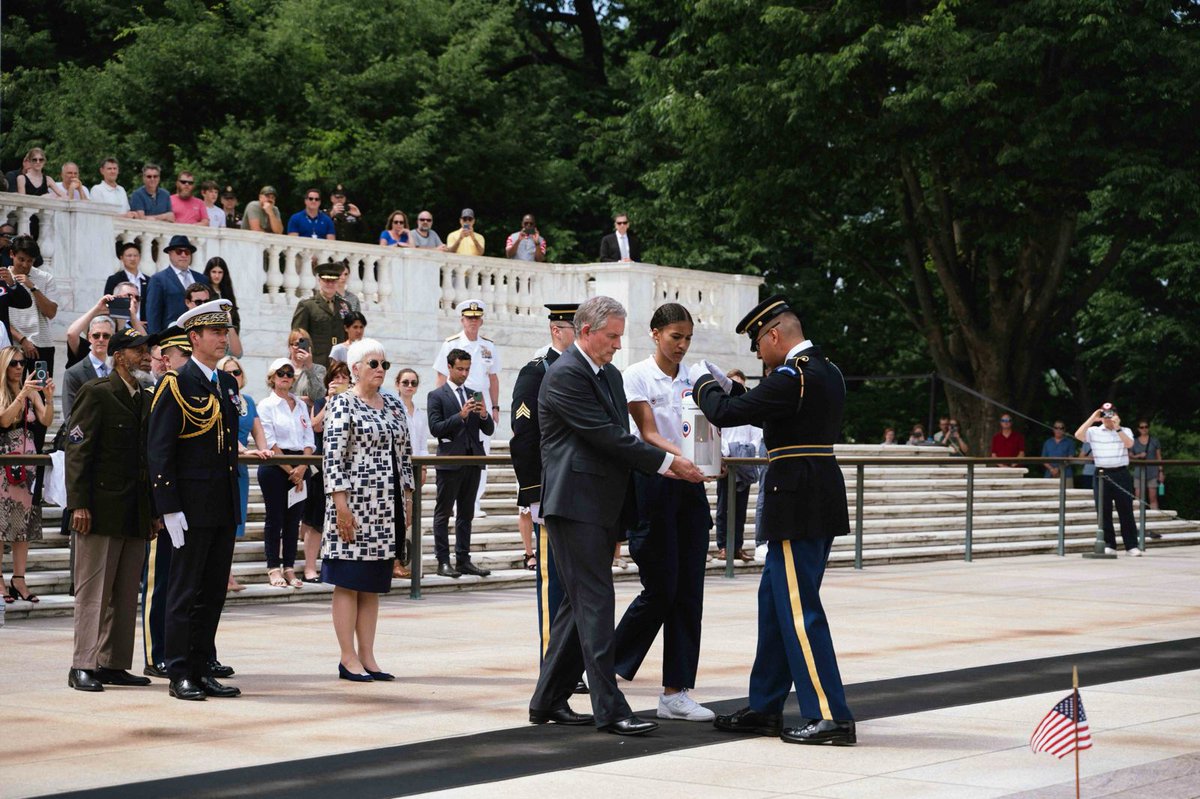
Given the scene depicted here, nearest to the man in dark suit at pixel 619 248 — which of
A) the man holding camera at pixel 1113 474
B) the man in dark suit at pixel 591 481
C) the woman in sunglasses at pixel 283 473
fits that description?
the man holding camera at pixel 1113 474

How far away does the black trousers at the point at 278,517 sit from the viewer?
15281 mm

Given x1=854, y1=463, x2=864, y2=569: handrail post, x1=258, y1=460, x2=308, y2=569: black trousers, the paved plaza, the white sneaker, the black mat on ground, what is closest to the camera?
the black mat on ground

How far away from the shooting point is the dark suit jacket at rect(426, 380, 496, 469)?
56.3 ft

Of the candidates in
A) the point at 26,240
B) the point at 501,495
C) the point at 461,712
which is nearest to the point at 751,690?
the point at 461,712

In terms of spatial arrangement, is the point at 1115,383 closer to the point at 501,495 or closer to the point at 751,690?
the point at 501,495

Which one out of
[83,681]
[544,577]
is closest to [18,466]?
[83,681]

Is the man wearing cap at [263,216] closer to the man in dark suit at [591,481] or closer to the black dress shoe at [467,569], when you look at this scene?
the black dress shoe at [467,569]

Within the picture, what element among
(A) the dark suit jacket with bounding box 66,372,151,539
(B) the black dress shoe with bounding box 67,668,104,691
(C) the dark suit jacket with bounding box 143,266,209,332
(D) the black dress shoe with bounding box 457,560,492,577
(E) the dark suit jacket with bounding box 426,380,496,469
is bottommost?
(B) the black dress shoe with bounding box 67,668,104,691

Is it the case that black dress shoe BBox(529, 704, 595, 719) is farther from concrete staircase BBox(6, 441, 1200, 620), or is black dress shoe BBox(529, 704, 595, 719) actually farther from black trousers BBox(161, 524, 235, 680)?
concrete staircase BBox(6, 441, 1200, 620)

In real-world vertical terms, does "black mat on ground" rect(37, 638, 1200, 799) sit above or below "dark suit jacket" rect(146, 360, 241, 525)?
below

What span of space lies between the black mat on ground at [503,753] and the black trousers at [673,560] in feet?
1.11

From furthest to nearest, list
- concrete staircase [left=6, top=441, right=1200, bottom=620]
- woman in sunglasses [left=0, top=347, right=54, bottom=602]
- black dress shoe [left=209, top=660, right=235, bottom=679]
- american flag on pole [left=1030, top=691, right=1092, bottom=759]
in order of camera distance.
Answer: concrete staircase [left=6, top=441, right=1200, bottom=620]
woman in sunglasses [left=0, top=347, right=54, bottom=602]
black dress shoe [left=209, top=660, right=235, bottom=679]
american flag on pole [left=1030, top=691, right=1092, bottom=759]

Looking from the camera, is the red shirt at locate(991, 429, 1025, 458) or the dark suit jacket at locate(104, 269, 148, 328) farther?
the red shirt at locate(991, 429, 1025, 458)

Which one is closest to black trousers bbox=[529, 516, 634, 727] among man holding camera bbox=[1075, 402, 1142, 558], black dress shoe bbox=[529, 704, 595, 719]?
black dress shoe bbox=[529, 704, 595, 719]
